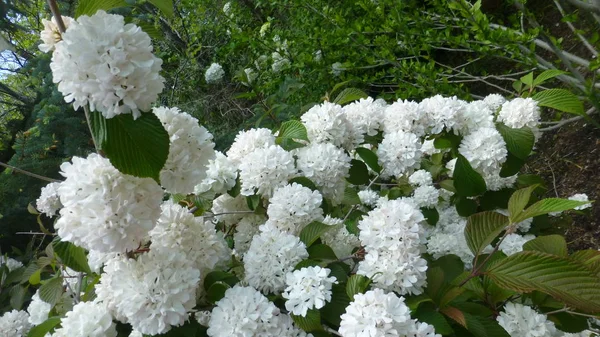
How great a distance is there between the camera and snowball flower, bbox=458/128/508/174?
49.7 inches

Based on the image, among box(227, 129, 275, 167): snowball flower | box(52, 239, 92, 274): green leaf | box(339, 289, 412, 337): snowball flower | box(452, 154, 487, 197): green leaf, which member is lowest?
box(452, 154, 487, 197): green leaf

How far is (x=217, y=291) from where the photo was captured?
875 millimetres

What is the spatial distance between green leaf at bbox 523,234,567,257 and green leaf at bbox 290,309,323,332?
514 mm

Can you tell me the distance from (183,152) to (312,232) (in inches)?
13.1

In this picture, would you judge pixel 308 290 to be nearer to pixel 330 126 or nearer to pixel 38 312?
pixel 330 126

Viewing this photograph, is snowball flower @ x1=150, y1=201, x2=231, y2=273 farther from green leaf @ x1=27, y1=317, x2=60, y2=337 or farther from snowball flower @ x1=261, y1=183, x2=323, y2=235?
green leaf @ x1=27, y1=317, x2=60, y2=337

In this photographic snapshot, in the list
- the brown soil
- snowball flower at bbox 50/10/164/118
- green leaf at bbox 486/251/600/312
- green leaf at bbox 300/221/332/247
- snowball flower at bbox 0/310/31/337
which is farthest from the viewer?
the brown soil


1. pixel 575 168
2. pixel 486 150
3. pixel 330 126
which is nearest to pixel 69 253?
pixel 330 126

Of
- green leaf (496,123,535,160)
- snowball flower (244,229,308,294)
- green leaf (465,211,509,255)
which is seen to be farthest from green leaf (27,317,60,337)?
green leaf (496,123,535,160)

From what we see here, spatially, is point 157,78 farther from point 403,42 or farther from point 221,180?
point 403,42

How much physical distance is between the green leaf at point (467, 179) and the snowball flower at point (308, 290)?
59 centimetres

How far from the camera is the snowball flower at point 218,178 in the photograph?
1.14 m

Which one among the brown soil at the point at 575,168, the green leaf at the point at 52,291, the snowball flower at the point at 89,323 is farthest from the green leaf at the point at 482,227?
the brown soil at the point at 575,168

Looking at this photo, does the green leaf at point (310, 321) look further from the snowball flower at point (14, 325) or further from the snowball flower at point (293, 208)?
the snowball flower at point (14, 325)
